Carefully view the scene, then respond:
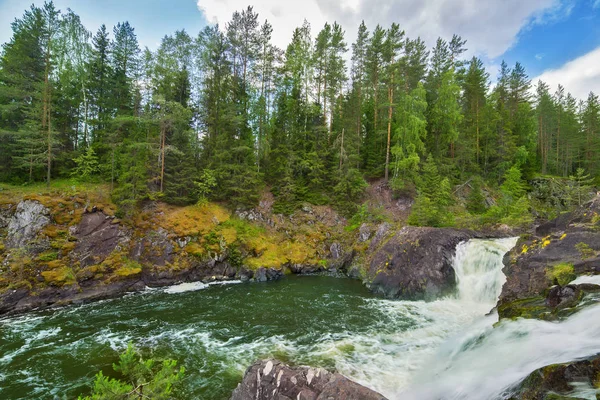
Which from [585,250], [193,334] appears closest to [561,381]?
[585,250]

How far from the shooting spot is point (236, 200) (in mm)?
21109

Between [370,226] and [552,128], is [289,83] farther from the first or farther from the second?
[552,128]

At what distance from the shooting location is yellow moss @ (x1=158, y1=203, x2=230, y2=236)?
1802 centimetres

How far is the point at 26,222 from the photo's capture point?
13852 mm

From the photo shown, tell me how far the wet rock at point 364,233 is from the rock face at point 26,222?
19897 millimetres

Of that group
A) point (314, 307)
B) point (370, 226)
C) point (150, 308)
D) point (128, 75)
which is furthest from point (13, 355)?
point (128, 75)

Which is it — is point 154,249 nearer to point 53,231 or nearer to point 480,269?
point 53,231

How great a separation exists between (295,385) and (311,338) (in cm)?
429

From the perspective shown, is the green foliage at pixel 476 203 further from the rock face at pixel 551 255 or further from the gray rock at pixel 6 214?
the gray rock at pixel 6 214

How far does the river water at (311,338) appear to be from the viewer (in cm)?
534

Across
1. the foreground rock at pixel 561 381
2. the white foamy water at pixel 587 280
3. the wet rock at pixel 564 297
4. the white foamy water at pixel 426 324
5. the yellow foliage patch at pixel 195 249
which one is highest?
the white foamy water at pixel 587 280

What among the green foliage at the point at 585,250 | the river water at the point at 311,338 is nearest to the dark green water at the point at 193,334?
the river water at the point at 311,338

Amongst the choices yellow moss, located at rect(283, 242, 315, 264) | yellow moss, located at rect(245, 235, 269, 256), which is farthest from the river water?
yellow moss, located at rect(283, 242, 315, 264)

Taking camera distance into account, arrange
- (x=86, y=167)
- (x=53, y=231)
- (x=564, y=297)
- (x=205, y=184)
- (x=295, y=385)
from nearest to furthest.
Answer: (x=295, y=385)
(x=564, y=297)
(x=53, y=231)
(x=86, y=167)
(x=205, y=184)
